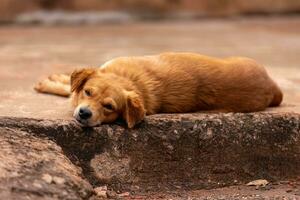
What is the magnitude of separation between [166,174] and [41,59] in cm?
313

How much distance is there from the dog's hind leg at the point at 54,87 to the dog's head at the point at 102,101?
0.71 meters

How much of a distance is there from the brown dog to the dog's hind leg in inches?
21.5

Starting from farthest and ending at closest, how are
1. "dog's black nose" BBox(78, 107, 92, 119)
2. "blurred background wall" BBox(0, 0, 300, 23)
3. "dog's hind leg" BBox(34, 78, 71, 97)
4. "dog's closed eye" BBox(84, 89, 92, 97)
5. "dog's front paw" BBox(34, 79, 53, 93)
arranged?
"blurred background wall" BBox(0, 0, 300, 23)
"dog's front paw" BBox(34, 79, 53, 93)
"dog's hind leg" BBox(34, 78, 71, 97)
"dog's closed eye" BBox(84, 89, 92, 97)
"dog's black nose" BBox(78, 107, 92, 119)

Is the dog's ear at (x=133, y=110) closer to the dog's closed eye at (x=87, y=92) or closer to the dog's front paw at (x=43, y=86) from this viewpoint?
the dog's closed eye at (x=87, y=92)

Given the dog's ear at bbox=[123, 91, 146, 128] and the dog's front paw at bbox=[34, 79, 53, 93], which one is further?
the dog's front paw at bbox=[34, 79, 53, 93]

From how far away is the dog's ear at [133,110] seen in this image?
4.95 m

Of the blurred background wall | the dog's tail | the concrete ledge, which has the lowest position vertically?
the blurred background wall

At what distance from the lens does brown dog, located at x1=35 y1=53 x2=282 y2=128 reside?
502cm

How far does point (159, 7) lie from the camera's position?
12.9m

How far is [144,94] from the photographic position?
527 centimetres

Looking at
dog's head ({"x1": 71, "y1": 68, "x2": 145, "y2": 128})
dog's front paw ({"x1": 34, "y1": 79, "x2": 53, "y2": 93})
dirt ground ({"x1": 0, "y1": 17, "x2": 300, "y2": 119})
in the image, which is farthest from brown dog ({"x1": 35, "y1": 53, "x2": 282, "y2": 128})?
dog's front paw ({"x1": 34, "y1": 79, "x2": 53, "y2": 93})

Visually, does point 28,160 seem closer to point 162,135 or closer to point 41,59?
point 162,135

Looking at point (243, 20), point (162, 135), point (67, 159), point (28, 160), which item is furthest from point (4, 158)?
point (243, 20)

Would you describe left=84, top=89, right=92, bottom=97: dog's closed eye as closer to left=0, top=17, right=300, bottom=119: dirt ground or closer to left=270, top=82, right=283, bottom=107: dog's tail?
left=0, top=17, right=300, bottom=119: dirt ground
